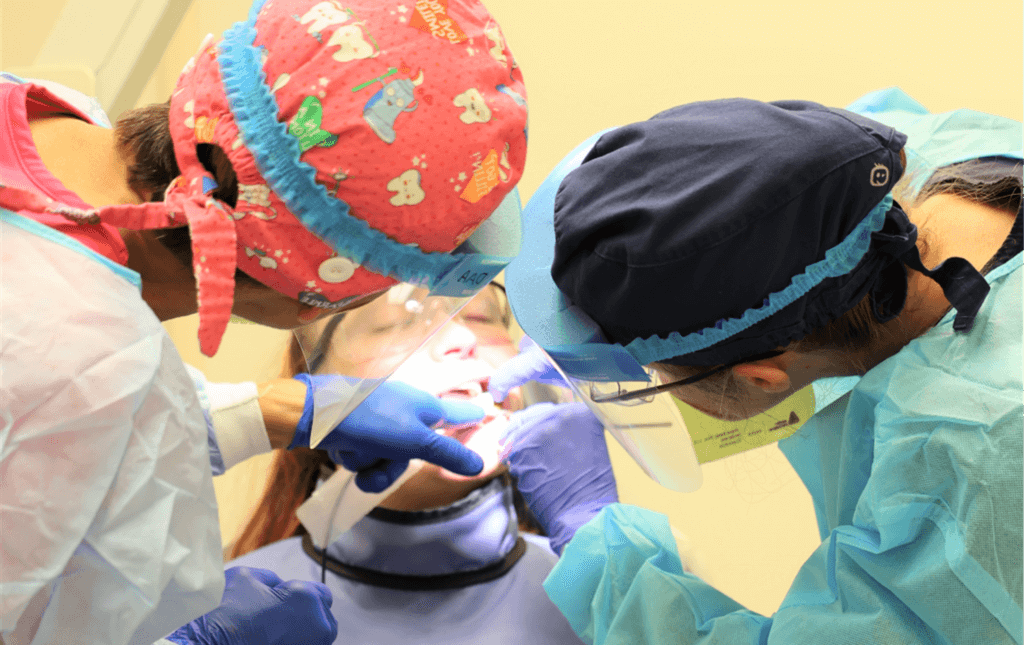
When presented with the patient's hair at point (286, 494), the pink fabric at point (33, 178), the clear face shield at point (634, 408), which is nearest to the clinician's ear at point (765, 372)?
the clear face shield at point (634, 408)

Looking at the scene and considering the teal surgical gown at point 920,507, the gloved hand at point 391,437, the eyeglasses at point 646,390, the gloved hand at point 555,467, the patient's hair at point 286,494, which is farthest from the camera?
the patient's hair at point 286,494

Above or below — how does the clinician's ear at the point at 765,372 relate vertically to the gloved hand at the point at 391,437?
above

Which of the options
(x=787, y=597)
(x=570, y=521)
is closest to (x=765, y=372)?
(x=787, y=597)

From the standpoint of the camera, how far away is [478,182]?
846mm

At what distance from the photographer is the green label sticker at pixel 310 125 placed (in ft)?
2.56

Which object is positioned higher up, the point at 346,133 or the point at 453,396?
the point at 346,133

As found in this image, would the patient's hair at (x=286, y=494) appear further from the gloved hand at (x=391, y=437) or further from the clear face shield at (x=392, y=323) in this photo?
the clear face shield at (x=392, y=323)

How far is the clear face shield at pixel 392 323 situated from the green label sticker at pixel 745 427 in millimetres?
339

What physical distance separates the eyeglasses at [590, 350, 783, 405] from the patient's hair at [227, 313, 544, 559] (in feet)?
2.27

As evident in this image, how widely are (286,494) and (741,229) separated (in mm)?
1341

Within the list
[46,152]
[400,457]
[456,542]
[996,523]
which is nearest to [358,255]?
[46,152]

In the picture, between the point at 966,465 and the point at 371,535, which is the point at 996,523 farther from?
the point at 371,535

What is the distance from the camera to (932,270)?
2.80 ft

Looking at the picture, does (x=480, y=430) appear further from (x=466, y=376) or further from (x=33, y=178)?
(x=33, y=178)
